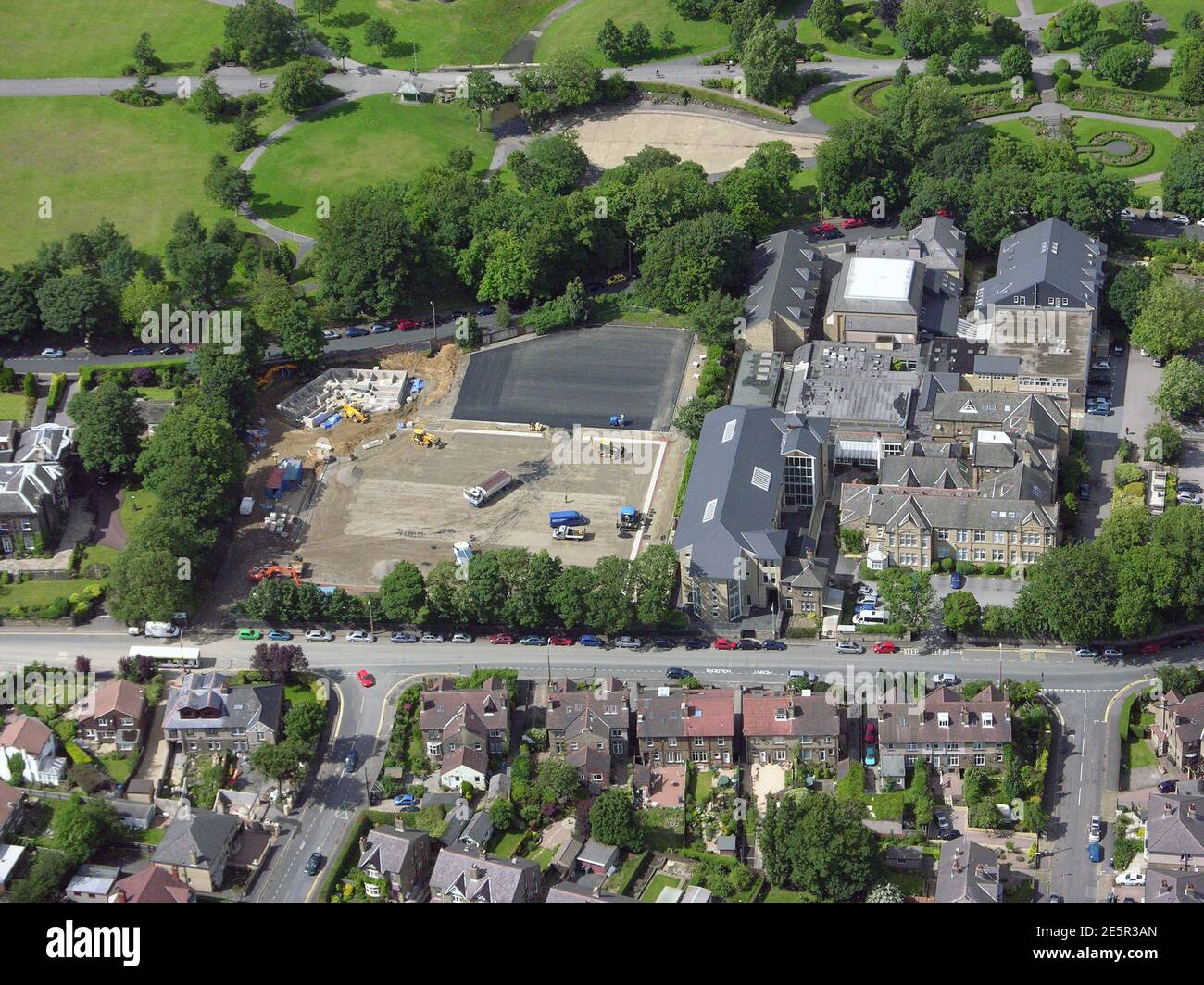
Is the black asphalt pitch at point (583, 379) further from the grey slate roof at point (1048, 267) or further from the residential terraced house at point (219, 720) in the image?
the residential terraced house at point (219, 720)

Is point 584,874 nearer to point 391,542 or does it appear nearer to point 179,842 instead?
point 179,842

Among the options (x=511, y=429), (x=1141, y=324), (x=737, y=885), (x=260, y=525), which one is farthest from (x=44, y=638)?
(x=1141, y=324)

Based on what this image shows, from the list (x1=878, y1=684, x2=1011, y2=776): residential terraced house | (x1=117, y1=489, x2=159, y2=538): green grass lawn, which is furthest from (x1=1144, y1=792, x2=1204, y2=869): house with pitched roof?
(x1=117, y1=489, x2=159, y2=538): green grass lawn

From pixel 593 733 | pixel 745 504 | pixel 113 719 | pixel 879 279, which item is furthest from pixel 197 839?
pixel 879 279

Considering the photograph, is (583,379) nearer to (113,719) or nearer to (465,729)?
(465,729)
